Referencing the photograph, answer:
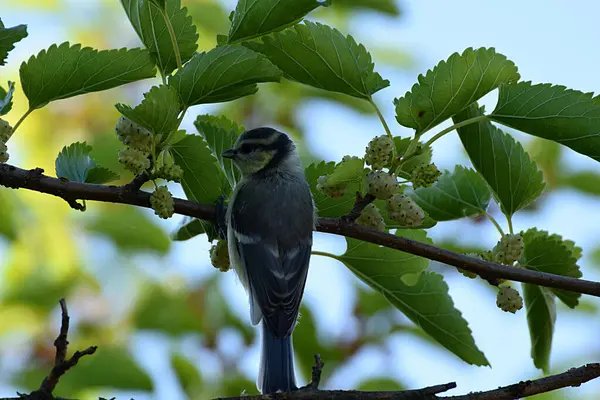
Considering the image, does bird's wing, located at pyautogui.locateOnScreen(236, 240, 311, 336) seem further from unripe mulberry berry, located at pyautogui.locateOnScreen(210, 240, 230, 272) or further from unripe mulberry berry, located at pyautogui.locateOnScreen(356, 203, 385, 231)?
unripe mulberry berry, located at pyautogui.locateOnScreen(356, 203, 385, 231)

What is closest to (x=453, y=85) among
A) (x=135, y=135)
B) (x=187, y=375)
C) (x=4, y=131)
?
(x=135, y=135)

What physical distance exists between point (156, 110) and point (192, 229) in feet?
2.49

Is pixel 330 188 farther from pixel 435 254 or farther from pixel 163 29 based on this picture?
pixel 163 29

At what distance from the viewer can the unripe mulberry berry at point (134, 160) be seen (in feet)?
6.55

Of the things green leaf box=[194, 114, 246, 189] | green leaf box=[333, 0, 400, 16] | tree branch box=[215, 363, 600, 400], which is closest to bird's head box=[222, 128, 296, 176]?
green leaf box=[194, 114, 246, 189]

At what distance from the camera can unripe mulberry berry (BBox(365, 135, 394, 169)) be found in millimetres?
2096

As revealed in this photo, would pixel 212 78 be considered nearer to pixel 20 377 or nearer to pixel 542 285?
pixel 542 285

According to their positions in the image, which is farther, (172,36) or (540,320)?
(540,320)

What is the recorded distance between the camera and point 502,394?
5.97ft

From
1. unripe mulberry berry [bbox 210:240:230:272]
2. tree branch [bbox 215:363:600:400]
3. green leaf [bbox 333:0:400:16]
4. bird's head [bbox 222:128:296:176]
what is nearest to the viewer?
tree branch [bbox 215:363:600:400]

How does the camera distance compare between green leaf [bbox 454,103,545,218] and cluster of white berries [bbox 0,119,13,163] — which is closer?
cluster of white berries [bbox 0,119,13,163]

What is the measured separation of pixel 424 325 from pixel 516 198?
512 millimetres

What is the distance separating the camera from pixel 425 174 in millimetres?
2242

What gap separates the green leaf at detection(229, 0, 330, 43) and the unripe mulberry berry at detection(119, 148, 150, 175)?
41cm
